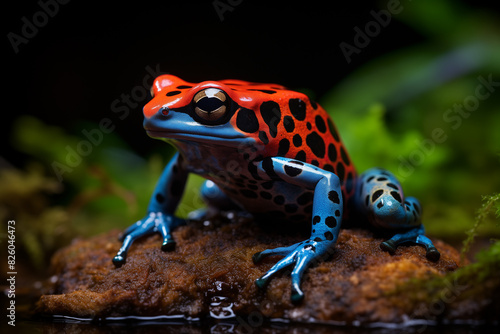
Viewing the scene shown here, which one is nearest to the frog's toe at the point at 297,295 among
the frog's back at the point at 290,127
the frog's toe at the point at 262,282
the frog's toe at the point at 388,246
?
the frog's toe at the point at 262,282

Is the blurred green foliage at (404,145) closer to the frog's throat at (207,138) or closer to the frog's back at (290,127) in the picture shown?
the frog's back at (290,127)

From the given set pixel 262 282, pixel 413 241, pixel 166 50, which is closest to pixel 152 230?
pixel 262 282

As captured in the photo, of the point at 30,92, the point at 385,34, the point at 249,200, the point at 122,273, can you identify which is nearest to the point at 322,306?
the point at 249,200

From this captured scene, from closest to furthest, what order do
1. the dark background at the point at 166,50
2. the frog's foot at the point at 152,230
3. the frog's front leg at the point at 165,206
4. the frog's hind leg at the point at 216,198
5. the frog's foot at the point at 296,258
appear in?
the frog's foot at the point at 296,258
the frog's foot at the point at 152,230
the frog's front leg at the point at 165,206
the frog's hind leg at the point at 216,198
the dark background at the point at 166,50

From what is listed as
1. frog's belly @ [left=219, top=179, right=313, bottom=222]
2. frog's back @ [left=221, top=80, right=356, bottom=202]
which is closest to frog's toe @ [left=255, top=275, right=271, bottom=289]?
frog's belly @ [left=219, top=179, right=313, bottom=222]

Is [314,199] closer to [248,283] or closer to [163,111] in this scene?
[248,283]

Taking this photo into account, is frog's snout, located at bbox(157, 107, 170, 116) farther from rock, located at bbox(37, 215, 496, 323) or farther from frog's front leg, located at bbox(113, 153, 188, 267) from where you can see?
rock, located at bbox(37, 215, 496, 323)

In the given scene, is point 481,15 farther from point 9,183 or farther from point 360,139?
point 9,183
